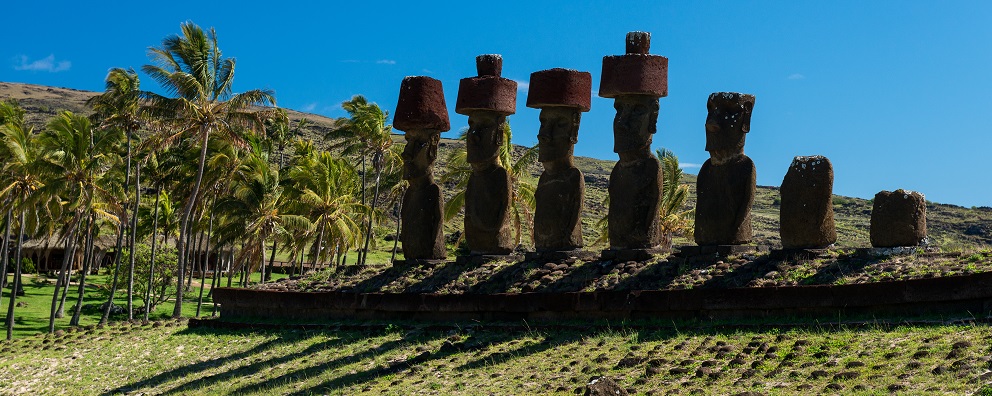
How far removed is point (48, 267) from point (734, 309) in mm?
54292

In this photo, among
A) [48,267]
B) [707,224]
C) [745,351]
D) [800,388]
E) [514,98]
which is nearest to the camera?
[800,388]

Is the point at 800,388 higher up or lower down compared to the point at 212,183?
lower down

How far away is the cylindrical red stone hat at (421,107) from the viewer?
830 inches

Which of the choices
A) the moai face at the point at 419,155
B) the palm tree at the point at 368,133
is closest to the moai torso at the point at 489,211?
the moai face at the point at 419,155

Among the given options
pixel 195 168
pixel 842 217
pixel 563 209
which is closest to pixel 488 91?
pixel 563 209

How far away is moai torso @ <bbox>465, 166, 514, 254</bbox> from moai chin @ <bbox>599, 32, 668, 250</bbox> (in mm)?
2660

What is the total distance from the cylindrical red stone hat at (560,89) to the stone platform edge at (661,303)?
3684 mm

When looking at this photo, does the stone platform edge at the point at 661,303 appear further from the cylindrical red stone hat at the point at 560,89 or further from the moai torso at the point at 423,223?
the cylindrical red stone hat at the point at 560,89

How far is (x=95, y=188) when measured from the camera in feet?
106

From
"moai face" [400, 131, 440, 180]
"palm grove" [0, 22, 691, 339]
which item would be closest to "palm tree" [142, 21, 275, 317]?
"palm grove" [0, 22, 691, 339]

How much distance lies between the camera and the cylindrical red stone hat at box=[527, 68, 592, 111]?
1900 centimetres

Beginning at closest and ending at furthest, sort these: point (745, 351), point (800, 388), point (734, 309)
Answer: point (800, 388) < point (745, 351) < point (734, 309)

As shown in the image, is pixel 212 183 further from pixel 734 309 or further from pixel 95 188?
pixel 734 309

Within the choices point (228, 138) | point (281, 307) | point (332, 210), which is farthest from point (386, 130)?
point (281, 307)
